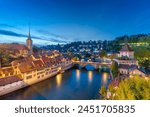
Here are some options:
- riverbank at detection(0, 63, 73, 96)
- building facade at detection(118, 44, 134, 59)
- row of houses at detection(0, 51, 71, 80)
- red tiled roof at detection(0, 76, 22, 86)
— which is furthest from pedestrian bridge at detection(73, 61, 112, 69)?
red tiled roof at detection(0, 76, 22, 86)

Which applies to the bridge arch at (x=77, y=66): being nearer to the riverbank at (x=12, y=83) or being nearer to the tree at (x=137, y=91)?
the riverbank at (x=12, y=83)

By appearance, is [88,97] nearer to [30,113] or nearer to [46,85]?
[46,85]

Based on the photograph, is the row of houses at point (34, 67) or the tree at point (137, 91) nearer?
the tree at point (137, 91)

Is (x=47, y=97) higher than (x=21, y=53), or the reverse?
(x=21, y=53)

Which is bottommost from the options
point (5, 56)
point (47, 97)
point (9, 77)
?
point (47, 97)

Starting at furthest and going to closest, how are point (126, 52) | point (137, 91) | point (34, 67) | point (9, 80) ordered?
point (126, 52) → point (34, 67) → point (9, 80) → point (137, 91)

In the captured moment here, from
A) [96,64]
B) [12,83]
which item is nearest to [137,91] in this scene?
[12,83]

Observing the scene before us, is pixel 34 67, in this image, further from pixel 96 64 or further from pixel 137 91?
pixel 137 91

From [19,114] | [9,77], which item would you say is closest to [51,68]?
[9,77]

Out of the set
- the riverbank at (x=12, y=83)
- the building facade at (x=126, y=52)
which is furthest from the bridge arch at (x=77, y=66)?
the riverbank at (x=12, y=83)

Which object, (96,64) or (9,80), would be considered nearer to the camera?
(9,80)

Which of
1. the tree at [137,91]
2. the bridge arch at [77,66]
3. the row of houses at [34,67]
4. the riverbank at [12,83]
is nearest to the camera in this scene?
the tree at [137,91]
